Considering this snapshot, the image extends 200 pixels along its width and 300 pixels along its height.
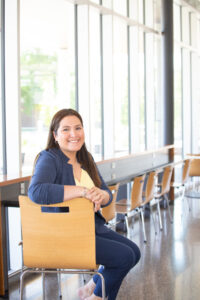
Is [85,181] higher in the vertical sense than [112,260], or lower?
higher

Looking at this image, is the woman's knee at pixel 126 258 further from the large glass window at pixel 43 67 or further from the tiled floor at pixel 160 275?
the large glass window at pixel 43 67

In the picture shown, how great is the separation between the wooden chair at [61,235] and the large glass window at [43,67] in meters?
2.41

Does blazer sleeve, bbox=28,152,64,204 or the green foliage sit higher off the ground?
the green foliage

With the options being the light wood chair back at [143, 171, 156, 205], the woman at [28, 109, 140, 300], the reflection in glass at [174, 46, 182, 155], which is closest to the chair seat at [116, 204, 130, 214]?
the light wood chair back at [143, 171, 156, 205]

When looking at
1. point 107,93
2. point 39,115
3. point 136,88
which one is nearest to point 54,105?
point 39,115

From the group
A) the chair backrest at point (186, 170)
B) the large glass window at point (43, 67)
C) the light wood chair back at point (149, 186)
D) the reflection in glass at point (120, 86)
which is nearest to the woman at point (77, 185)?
the large glass window at point (43, 67)

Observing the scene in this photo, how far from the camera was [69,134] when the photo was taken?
269cm

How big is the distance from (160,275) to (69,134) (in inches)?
78.4

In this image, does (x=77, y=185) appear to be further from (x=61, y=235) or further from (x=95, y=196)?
(x=61, y=235)

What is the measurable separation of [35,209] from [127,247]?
56cm

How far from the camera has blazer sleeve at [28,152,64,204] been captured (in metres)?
2.41

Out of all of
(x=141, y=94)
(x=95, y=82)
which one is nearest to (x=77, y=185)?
(x=95, y=82)

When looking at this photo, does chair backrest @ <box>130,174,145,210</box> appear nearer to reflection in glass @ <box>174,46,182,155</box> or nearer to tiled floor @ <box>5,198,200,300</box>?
tiled floor @ <box>5,198,200,300</box>

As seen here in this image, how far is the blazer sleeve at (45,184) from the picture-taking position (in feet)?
7.91
